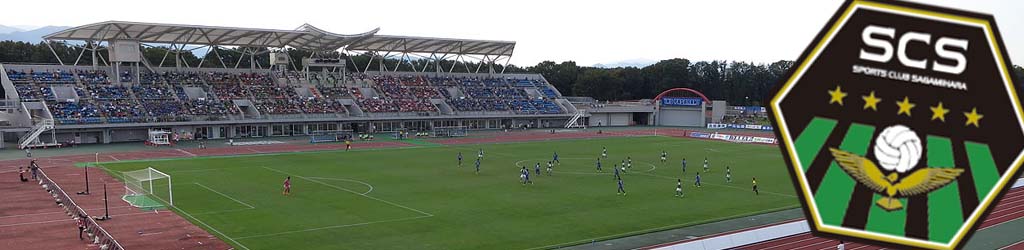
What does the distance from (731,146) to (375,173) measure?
34.5 meters

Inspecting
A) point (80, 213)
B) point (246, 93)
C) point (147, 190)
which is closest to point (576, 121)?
point (246, 93)

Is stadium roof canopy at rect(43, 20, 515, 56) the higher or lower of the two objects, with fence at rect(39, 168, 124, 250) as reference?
higher

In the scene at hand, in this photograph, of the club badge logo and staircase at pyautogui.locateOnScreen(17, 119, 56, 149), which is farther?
staircase at pyautogui.locateOnScreen(17, 119, 56, 149)

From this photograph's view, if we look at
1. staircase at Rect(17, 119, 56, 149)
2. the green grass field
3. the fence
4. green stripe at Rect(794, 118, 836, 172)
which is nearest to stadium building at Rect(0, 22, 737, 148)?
staircase at Rect(17, 119, 56, 149)

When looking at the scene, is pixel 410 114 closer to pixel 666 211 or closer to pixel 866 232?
pixel 666 211

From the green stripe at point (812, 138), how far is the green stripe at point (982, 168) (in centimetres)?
118

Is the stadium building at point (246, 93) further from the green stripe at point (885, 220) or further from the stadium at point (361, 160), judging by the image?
the green stripe at point (885, 220)

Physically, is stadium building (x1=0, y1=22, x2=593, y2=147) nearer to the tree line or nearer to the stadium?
the stadium

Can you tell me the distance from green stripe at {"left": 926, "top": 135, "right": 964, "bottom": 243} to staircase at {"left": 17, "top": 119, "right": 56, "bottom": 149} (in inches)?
2422

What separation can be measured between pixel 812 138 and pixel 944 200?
125 cm

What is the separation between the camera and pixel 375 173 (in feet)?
140

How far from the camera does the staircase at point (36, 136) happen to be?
179ft

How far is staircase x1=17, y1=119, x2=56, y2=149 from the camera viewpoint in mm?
54500

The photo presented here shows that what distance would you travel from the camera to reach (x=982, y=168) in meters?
6.46
